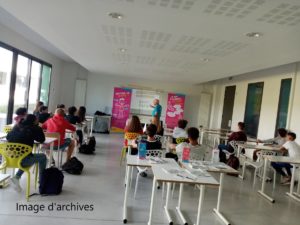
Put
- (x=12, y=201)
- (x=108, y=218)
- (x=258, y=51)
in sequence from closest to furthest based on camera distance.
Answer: (x=108, y=218)
(x=12, y=201)
(x=258, y=51)

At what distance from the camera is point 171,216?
349cm

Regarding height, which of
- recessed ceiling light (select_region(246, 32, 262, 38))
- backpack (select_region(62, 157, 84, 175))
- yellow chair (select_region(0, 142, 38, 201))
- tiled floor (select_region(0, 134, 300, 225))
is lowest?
tiled floor (select_region(0, 134, 300, 225))

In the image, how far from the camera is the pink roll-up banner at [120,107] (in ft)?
37.8

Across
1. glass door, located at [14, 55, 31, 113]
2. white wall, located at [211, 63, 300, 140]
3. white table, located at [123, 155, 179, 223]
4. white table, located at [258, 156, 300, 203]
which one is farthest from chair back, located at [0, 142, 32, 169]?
white wall, located at [211, 63, 300, 140]

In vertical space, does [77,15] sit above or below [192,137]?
above

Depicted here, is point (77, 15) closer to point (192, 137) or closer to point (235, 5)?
point (235, 5)

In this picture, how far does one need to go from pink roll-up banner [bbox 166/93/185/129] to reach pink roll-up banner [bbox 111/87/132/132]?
1.76 m

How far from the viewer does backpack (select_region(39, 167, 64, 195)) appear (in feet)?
12.4

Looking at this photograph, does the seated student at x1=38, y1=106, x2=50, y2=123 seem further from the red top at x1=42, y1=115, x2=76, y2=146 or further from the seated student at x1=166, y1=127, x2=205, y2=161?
the seated student at x1=166, y1=127, x2=205, y2=161

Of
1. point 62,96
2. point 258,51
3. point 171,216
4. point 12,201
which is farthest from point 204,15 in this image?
point 62,96

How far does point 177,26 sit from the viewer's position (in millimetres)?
3691

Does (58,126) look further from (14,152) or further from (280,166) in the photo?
(280,166)

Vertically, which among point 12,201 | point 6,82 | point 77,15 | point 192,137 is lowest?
point 12,201

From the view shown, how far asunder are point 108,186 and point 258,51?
3444 mm
